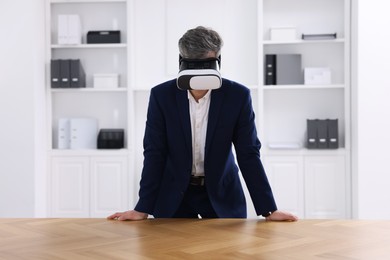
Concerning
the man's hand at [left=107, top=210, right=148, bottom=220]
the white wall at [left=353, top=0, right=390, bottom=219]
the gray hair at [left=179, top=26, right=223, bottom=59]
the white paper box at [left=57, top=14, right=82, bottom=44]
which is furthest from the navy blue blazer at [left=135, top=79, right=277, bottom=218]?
the white paper box at [left=57, top=14, right=82, bottom=44]

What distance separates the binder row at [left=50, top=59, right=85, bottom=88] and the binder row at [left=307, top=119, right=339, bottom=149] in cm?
216

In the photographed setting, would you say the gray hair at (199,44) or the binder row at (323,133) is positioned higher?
the gray hair at (199,44)

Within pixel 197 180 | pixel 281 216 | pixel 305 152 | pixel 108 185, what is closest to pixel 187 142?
pixel 197 180

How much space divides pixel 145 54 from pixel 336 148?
6.55 feet

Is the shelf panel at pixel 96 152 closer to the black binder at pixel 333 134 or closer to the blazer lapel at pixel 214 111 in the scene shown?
the black binder at pixel 333 134

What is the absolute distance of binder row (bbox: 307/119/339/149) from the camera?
550cm

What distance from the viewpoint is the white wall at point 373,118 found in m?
5.27

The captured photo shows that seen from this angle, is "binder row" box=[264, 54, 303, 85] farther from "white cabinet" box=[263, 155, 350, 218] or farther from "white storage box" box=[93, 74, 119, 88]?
"white storage box" box=[93, 74, 119, 88]

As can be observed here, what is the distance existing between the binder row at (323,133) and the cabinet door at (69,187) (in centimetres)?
209

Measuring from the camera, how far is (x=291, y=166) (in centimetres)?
558

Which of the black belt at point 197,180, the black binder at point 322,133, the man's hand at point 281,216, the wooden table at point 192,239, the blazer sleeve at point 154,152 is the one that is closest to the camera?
the wooden table at point 192,239

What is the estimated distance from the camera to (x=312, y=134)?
18.2ft

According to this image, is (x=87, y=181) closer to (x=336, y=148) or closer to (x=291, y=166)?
(x=291, y=166)

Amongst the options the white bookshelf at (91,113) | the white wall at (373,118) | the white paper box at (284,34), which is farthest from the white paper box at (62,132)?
the white wall at (373,118)
